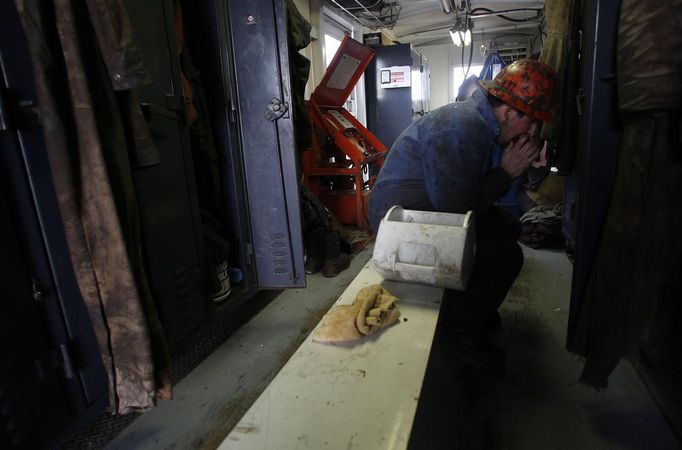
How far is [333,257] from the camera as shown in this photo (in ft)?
9.06

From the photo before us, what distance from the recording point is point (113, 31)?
806mm

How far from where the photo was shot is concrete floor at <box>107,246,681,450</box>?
125cm

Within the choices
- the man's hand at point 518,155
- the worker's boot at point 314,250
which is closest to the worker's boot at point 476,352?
the man's hand at point 518,155

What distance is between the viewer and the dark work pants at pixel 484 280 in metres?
1.56

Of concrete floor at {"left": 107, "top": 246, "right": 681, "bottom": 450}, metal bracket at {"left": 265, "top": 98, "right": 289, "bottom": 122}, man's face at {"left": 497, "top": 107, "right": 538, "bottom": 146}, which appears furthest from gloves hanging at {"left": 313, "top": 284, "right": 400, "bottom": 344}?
metal bracket at {"left": 265, "top": 98, "right": 289, "bottom": 122}

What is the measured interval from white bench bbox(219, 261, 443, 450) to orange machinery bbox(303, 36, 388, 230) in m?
2.25

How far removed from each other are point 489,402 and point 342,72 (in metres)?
2.75

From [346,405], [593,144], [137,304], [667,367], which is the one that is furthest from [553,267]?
[137,304]

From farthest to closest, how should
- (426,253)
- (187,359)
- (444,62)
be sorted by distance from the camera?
(444,62) → (187,359) → (426,253)

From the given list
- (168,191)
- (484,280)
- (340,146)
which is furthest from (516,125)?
(340,146)

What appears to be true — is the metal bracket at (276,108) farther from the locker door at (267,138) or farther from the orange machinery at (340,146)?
the orange machinery at (340,146)

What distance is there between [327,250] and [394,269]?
1.57 meters

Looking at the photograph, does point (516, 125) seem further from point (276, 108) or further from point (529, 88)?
point (276, 108)

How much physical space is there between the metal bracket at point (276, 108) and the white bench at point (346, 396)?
113 cm
